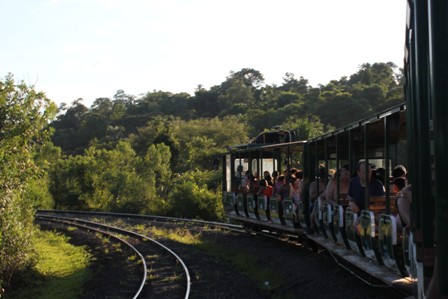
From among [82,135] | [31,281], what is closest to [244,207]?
[31,281]

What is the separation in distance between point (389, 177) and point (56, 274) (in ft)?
34.6

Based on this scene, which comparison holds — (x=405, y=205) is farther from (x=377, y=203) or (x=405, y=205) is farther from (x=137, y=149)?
(x=137, y=149)

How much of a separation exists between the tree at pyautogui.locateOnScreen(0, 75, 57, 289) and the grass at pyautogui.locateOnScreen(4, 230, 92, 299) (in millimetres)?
567

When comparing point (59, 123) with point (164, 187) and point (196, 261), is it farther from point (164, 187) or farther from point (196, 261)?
point (196, 261)

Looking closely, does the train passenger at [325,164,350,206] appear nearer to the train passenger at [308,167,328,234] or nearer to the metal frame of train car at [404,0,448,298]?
the train passenger at [308,167,328,234]

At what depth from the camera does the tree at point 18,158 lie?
16.2 metres

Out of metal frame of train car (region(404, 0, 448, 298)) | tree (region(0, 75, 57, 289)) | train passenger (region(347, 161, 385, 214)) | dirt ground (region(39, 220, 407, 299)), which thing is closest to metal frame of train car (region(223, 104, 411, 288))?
train passenger (region(347, 161, 385, 214))

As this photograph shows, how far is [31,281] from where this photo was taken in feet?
50.9

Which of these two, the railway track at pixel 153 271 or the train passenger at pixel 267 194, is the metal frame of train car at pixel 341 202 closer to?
the train passenger at pixel 267 194

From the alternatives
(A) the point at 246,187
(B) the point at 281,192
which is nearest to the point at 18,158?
(A) the point at 246,187

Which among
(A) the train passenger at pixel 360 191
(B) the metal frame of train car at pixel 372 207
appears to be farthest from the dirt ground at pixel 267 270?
(A) the train passenger at pixel 360 191

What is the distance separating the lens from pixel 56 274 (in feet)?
53.4

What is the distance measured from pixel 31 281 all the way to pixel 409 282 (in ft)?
35.9

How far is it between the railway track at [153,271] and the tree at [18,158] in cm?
288
